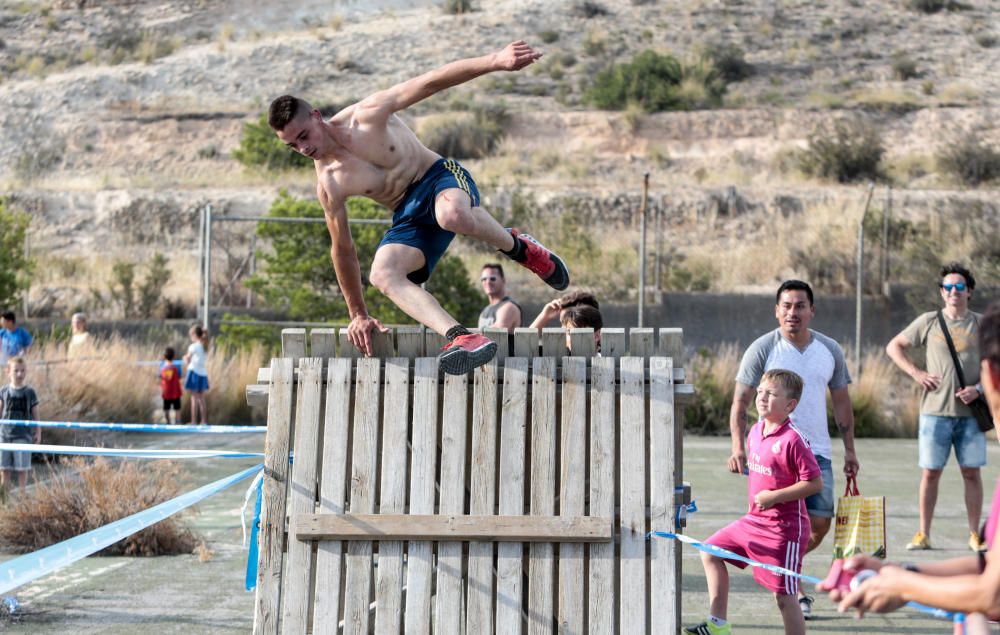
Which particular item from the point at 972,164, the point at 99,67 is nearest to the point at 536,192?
the point at 972,164

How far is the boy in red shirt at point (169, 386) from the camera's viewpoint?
1698cm

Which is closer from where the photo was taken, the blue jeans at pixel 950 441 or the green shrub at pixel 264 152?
the blue jeans at pixel 950 441

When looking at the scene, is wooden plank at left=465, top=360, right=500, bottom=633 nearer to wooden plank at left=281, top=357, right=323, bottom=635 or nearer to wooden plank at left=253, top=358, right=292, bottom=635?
wooden plank at left=281, top=357, right=323, bottom=635

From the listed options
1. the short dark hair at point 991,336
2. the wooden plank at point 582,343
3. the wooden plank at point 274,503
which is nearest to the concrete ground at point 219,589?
the wooden plank at point 274,503

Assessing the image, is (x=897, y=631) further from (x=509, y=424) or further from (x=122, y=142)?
(x=122, y=142)

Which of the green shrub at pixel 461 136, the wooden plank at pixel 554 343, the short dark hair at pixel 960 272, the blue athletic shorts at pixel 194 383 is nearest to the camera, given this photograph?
the wooden plank at pixel 554 343

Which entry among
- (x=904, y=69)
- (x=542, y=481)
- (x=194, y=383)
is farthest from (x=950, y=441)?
(x=904, y=69)

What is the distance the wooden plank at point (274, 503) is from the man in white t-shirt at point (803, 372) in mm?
2660

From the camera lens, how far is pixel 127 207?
38.7 m

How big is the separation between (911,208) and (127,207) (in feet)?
71.7

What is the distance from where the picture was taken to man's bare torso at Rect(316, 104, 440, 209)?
6262 millimetres

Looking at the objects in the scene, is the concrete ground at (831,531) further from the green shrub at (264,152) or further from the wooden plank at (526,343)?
the green shrub at (264,152)

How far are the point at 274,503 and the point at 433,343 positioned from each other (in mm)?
906

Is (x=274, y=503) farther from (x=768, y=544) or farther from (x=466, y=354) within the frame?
(x=768, y=544)
